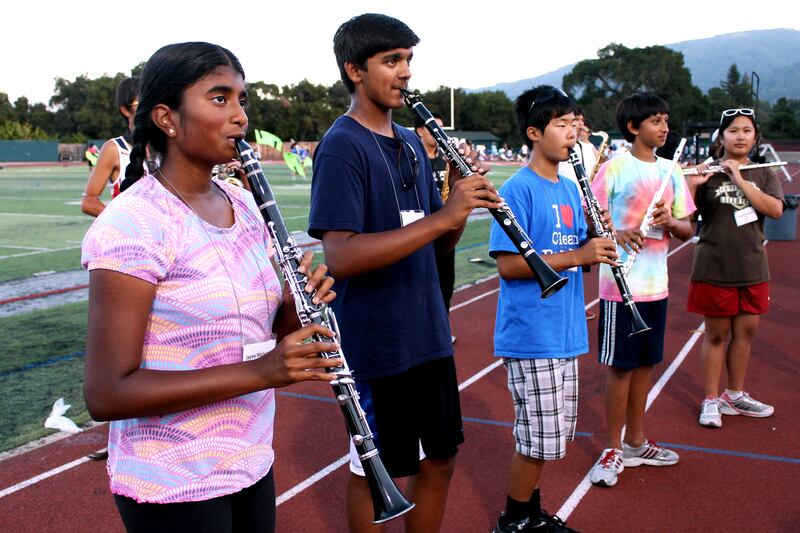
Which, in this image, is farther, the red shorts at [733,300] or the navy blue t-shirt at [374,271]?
the red shorts at [733,300]

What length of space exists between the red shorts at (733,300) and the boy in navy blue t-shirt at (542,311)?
6.84 ft

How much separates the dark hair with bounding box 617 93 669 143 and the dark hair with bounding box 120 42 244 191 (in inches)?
122

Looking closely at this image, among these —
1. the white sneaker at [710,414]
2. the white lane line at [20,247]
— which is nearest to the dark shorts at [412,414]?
the white sneaker at [710,414]

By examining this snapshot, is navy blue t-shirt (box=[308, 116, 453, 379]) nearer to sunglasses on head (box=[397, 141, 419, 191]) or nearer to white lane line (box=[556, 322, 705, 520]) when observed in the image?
sunglasses on head (box=[397, 141, 419, 191])

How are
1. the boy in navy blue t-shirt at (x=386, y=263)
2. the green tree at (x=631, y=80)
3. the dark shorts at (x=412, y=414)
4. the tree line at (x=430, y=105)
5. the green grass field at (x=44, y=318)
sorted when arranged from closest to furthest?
the boy in navy blue t-shirt at (x=386, y=263) < the dark shorts at (x=412, y=414) < the green grass field at (x=44, y=318) < the tree line at (x=430, y=105) < the green tree at (x=631, y=80)

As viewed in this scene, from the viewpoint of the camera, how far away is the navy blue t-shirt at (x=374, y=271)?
257 centimetres

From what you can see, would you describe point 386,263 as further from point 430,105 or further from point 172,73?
point 430,105

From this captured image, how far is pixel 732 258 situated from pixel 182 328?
447 cm

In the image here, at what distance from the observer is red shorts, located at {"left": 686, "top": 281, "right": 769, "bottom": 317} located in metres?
5.27

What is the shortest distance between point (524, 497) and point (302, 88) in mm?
88619

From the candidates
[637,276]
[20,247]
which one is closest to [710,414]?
[637,276]

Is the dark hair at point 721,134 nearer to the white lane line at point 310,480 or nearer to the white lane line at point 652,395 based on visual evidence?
the white lane line at point 652,395

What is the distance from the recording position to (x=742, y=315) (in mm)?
5316

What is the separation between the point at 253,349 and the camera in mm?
1907
